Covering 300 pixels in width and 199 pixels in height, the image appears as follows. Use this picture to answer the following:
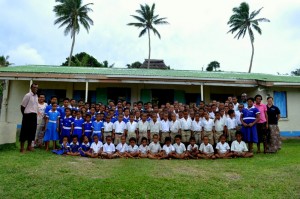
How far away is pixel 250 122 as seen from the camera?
7.73 metres

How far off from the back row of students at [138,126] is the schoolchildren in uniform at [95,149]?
250 mm

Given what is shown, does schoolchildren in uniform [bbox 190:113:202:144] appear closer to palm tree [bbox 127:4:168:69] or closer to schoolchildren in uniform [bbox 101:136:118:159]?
schoolchildren in uniform [bbox 101:136:118:159]

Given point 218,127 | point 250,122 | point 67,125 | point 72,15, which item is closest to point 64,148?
point 67,125

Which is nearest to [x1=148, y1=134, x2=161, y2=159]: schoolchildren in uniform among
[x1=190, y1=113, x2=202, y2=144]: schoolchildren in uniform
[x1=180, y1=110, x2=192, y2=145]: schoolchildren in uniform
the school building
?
[x1=180, y1=110, x2=192, y2=145]: schoolchildren in uniform

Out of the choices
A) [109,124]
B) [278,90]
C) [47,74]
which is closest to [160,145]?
[109,124]

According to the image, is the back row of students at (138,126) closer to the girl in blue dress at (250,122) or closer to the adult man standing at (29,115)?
the girl in blue dress at (250,122)

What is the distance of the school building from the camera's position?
472 inches

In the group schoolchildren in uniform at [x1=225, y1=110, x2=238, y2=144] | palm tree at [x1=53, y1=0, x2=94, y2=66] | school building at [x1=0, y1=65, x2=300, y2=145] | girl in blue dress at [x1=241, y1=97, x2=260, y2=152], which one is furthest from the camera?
palm tree at [x1=53, y1=0, x2=94, y2=66]

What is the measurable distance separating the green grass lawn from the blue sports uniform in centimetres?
101

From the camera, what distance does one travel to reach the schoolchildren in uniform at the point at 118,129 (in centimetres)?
770

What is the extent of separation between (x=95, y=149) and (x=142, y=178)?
9.05 ft

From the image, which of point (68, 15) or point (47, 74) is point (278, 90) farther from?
point (68, 15)

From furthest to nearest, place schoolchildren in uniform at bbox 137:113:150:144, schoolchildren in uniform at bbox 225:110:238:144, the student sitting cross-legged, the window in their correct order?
the window
schoolchildren in uniform at bbox 225:110:238:144
schoolchildren in uniform at bbox 137:113:150:144
the student sitting cross-legged

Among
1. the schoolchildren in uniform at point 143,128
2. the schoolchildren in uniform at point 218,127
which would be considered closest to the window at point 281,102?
the schoolchildren in uniform at point 218,127
